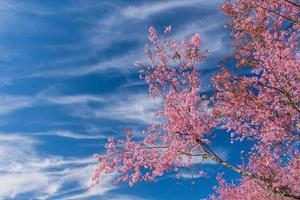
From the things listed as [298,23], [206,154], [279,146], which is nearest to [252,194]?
[279,146]

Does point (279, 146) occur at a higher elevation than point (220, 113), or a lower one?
lower

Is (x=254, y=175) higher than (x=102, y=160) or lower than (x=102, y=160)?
lower

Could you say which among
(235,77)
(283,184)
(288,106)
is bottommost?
(283,184)

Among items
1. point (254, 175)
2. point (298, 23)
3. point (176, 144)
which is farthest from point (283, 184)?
point (298, 23)

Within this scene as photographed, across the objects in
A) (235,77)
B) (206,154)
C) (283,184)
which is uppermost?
(235,77)

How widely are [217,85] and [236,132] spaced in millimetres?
2494

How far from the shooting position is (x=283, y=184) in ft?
61.0

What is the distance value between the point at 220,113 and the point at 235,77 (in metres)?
1.82

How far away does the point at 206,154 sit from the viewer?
19172mm

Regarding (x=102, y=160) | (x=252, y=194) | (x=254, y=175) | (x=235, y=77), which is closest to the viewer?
(x=254, y=175)

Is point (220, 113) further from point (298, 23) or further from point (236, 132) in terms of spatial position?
point (298, 23)

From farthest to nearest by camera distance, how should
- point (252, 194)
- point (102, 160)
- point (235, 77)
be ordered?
point (252, 194)
point (102, 160)
point (235, 77)

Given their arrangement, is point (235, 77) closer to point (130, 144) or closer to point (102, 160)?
point (130, 144)

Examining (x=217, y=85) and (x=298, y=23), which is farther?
(x=217, y=85)
